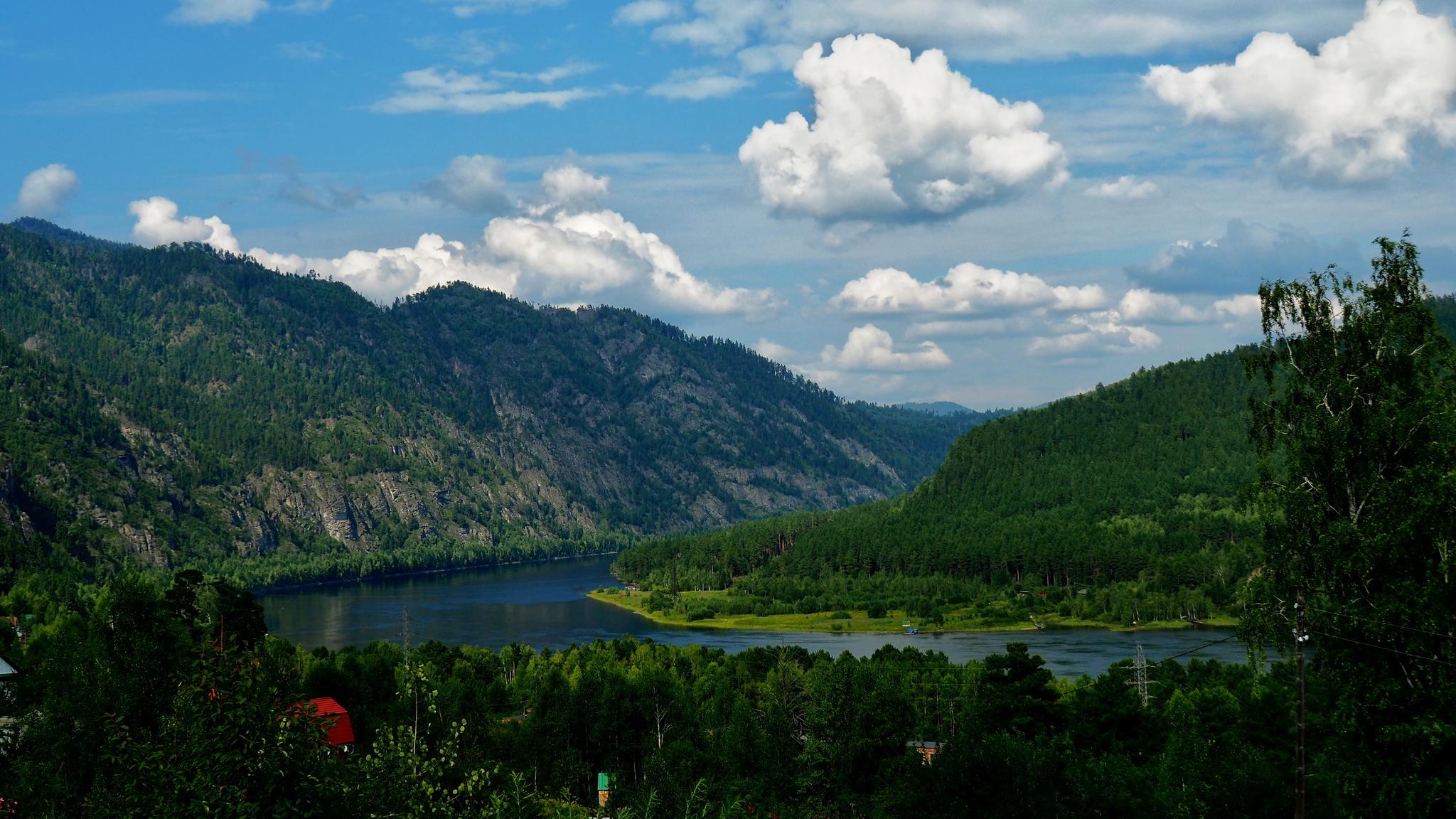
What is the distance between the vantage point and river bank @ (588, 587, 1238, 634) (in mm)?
159875

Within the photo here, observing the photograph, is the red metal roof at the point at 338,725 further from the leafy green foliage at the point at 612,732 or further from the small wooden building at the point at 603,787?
the small wooden building at the point at 603,787

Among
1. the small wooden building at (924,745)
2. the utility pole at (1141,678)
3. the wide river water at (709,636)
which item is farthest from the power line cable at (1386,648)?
the wide river water at (709,636)

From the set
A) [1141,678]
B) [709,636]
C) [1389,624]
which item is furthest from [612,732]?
[709,636]

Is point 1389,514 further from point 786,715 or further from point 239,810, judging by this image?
point 786,715

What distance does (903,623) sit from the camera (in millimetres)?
172000

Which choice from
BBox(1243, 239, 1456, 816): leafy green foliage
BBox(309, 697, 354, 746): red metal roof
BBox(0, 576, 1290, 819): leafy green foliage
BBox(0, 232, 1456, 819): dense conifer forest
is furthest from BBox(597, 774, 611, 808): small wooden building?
BBox(1243, 239, 1456, 816): leafy green foliage

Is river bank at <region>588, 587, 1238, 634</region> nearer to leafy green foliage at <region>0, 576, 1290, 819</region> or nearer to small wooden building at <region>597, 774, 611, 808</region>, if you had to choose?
leafy green foliage at <region>0, 576, 1290, 819</region>

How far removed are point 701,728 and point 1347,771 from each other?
5173cm

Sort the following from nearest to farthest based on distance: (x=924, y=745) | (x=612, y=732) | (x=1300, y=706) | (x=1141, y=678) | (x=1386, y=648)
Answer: (x=1300, y=706) < (x=1386, y=648) < (x=924, y=745) < (x=1141, y=678) < (x=612, y=732)

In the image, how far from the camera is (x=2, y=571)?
197 meters

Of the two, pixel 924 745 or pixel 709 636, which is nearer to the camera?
A: pixel 924 745

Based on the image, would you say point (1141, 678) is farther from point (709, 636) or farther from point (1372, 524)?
point (709, 636)

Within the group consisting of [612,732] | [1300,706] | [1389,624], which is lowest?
[612,732]

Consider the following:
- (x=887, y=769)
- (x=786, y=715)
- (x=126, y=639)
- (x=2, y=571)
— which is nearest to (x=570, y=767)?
(x=786, y=715)
